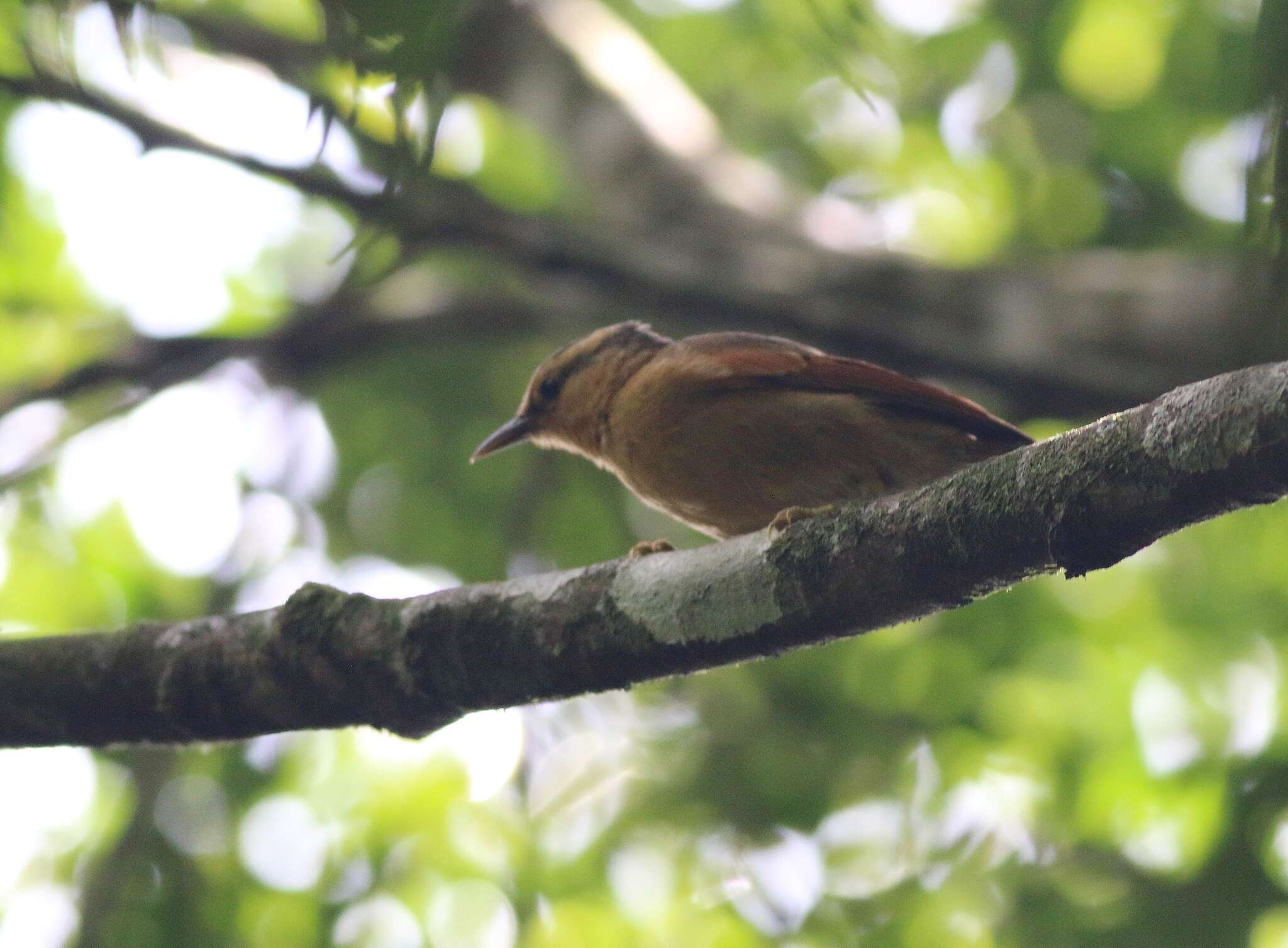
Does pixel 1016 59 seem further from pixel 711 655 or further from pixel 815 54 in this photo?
pixel 711 655

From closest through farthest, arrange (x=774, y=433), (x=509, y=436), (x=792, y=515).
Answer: (x=792, y=515) → (x=774, y=433) → (x=509, y=436)

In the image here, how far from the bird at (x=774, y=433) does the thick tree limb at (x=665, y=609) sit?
0.78 m

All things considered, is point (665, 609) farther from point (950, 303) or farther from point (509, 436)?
point (950, 303)

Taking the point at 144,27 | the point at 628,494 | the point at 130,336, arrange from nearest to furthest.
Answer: the point at 144,27
the point at 130,336
the point at 628,494

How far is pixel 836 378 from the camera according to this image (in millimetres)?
4398

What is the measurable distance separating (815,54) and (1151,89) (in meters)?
6.72

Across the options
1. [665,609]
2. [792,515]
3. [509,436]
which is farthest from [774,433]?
[509,436]

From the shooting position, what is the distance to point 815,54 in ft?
10.6

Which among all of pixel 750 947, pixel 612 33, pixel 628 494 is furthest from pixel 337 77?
pixel 612 33

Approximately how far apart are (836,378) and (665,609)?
1.51m

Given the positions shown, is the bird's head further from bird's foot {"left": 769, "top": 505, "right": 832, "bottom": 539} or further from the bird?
bird's foot {"left": 769, "top": 505, "right": 832, "bottom": 539}

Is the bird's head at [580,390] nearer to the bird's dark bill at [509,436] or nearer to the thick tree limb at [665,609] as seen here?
the bird's dark bill at [509,436]

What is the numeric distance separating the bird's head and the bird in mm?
320

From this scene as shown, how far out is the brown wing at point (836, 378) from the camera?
4227 millimetres
